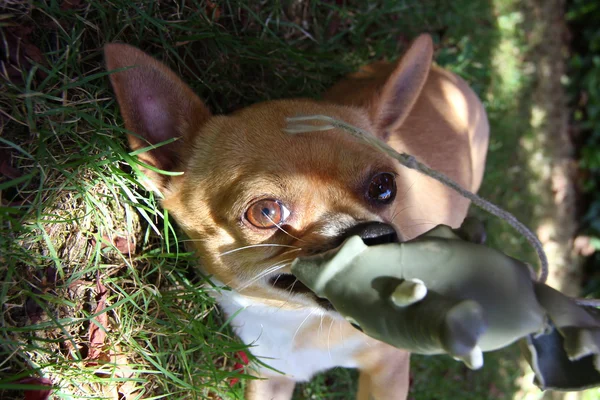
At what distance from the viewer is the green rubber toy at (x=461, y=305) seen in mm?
1240

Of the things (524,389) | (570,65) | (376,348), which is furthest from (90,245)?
(570,65)

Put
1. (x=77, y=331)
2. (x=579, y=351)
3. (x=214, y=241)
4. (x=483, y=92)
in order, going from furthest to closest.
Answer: (x=483, y=92), (x=77, y=331), (x=214, y=241), (x=579, y=351)

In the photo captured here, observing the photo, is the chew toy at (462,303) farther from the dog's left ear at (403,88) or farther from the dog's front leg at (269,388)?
the dog's front leg at (269,388)

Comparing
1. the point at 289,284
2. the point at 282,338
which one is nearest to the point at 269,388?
the point at 282,338

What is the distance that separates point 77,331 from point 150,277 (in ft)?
1.54

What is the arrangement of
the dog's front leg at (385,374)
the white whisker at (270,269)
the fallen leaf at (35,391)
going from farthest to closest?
the dog's front leg at (385,374) → the fallen leaf at (35,391) → the white whisker at (270,269)

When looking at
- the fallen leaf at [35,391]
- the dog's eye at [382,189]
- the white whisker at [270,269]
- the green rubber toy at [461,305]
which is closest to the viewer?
the green rubber toy at [461,305]

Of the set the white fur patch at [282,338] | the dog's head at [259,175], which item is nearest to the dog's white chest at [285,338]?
the white fur patch at [282,338]

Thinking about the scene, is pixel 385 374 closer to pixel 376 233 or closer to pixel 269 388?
pixel 269 388

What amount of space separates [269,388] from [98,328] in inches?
42.8

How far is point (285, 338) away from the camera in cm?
290

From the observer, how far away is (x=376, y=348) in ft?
9.20

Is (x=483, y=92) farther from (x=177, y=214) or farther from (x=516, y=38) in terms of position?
(x=177, y=214)

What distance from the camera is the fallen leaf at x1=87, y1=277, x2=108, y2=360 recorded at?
2730 mm
